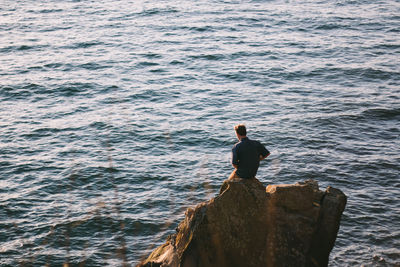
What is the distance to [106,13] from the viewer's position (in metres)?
68.9

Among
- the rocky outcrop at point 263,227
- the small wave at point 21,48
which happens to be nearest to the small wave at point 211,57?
the small wave at point 21,48

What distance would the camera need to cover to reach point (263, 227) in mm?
11969

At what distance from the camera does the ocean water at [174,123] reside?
19828 millimetres

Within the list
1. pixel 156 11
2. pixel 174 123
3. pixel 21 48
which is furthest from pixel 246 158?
pixel 156 11

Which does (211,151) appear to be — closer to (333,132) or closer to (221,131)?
(221,131)

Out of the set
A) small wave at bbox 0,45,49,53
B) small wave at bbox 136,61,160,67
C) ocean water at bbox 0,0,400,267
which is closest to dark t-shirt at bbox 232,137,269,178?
ocean water at bbox 0,0,400,267

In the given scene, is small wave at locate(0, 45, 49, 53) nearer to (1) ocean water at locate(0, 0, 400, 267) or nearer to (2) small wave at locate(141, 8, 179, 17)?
(1) ocean water at locate(0, 0, 400, 267)

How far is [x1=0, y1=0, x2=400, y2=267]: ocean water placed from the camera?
19.8 meters

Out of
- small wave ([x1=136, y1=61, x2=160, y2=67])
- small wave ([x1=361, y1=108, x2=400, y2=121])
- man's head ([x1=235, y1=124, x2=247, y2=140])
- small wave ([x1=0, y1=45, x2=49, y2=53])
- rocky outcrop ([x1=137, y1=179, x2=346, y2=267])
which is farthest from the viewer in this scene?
small wave ([x1=0, y1=45, x2=49, y2=53])

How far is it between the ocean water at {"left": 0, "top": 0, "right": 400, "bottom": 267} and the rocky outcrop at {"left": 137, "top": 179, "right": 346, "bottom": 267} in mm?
5396

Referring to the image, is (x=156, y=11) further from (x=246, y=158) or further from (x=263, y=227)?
(x=263, y=227)

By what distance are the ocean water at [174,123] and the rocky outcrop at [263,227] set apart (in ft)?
17.7

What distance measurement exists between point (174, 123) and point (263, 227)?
20231mm

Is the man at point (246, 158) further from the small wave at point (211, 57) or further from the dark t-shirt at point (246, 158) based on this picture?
the small wave at point (211, 57)
